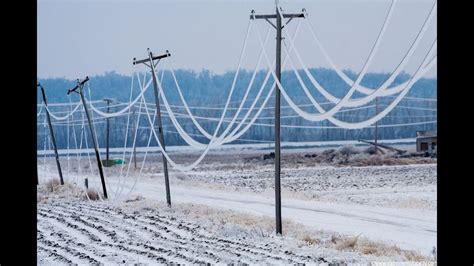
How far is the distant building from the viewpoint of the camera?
16.3 feet

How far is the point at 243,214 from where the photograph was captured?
185 inches

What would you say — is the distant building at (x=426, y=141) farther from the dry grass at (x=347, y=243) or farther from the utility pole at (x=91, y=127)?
the utility pole at (x=91, y=127)

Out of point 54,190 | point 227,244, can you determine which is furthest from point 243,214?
point 54,190

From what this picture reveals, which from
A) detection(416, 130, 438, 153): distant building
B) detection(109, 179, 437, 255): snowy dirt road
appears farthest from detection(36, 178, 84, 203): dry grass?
detection(416, 130, 438, 153): distant building

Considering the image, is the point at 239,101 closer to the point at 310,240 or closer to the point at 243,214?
the point at 243,214

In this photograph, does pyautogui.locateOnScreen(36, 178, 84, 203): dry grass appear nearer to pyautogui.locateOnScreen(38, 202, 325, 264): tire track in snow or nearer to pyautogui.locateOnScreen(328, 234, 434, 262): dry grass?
pyautogui.locateOnScreen(38, 202, 325, 264): tire track in snow

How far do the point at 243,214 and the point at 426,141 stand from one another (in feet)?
4.48

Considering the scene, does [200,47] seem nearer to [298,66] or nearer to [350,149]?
[298,66]

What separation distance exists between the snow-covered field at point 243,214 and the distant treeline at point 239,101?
18 cm

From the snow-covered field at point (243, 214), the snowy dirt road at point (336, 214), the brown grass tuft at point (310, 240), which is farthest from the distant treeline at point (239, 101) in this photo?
the brown grass tuft at point (310, 240)

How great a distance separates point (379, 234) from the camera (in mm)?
4543

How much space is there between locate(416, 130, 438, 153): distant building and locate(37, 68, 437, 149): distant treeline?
0.05 m
